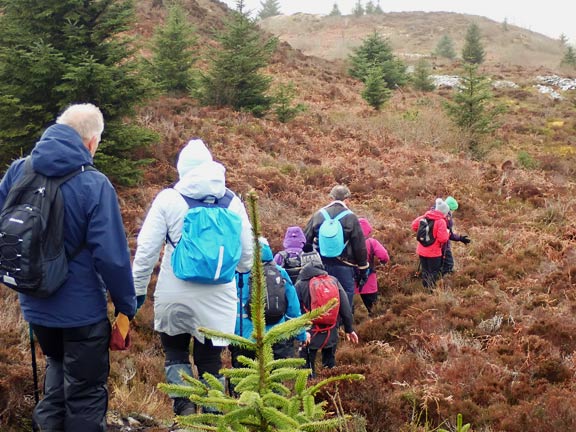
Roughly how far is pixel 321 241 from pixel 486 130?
1242cm

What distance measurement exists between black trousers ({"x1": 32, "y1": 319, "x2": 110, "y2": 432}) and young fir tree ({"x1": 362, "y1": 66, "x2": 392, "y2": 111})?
62.9ft

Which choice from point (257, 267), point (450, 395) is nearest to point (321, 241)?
point (450, 395)

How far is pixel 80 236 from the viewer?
295 cm

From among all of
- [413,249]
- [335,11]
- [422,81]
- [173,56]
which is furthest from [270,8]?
[413,249]

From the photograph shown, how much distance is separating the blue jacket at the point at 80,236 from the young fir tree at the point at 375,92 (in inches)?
749

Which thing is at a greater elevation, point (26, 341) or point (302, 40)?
point (302, 40)

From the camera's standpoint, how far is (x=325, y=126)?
58.3 ft

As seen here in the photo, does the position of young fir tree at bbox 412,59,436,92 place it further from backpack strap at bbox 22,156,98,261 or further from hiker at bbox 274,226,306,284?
backpack strap at bbox 22,156,98,261

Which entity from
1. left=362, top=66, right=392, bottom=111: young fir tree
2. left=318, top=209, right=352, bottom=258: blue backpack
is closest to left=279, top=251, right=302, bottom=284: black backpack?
left=318, top=209, right=352, bottom=258: blue backpack

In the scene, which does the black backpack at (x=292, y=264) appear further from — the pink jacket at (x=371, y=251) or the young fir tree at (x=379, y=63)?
the young fir tree at (x=379, y=63)

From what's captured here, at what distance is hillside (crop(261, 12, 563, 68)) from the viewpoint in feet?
156

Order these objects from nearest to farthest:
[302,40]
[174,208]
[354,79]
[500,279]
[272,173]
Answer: [174,208] → [500,279] → [272,173] → [354,79] → [302,40]

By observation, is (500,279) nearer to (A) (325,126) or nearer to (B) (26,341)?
(B) (26,341)

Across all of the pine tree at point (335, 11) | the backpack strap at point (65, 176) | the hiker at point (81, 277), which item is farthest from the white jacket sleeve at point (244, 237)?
the pine tree at point (335, 11)
